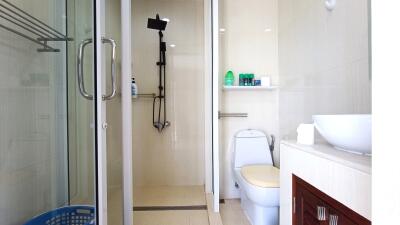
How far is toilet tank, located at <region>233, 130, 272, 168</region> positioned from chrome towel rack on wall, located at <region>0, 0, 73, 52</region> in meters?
1.65

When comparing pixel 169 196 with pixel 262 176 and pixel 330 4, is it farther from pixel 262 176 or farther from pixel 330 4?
pixel 330 4

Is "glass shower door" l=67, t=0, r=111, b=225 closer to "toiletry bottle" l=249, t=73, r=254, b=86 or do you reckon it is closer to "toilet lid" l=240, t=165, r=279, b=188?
"toilet lid" l=240, t=165, r=279, b=188

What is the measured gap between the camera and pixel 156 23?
8.91ft

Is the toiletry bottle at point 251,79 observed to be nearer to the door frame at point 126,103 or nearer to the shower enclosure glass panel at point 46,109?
the door frame at point 126,103

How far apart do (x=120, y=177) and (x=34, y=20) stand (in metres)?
1.11

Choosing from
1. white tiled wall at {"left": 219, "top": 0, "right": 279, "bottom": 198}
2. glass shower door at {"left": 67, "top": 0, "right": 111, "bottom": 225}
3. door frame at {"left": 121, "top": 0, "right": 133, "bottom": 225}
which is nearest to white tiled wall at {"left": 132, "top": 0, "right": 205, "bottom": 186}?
white tiled wall at {"left": 219, "top": 0, "right": 279, "bottom": 198}

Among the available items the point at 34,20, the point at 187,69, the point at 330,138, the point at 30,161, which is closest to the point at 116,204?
the point at 30,161

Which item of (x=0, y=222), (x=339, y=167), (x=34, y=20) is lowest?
(x=0, y=222)

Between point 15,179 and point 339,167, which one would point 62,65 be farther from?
point 339,167

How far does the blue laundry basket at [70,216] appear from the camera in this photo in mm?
1279

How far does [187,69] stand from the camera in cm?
288

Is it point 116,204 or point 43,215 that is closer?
point 43,215

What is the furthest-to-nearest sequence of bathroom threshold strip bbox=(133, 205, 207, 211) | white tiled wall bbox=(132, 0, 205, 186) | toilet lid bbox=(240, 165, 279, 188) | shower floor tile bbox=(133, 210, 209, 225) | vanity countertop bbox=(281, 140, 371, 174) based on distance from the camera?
white tiled wall bbox=(132, 0, 205, 186)
bathroom threshold strip bbox=(133, 205, 207, 211)
shower floor tile bbox=(133, 210, 209, 225)
toilet lid bbox=(240, 165, 279, 188)
vanity countertop bbox=(281, 140, 371, 174)

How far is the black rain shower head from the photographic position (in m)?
2.69
